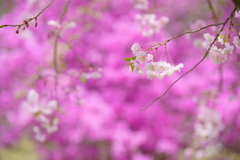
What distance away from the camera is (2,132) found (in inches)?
137

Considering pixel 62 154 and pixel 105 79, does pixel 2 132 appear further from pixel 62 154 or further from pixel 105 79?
pixel 105 79

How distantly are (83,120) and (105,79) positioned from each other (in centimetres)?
40

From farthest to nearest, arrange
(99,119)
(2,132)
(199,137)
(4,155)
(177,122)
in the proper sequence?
(4,155), (2,132), (177,122), (99,119), (199,137)

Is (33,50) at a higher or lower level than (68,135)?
higher

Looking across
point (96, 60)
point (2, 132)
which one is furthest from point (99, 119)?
point (2, 132)

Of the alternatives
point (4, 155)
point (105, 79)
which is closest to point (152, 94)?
point (105, 79)

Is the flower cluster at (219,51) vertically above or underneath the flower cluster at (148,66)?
above

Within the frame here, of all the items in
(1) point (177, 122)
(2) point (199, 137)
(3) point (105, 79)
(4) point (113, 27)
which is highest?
(4) point (113, 27)

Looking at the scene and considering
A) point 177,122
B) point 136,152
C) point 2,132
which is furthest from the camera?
point 2,132

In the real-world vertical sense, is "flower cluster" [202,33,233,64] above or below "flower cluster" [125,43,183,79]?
above

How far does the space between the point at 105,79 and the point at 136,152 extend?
0.67 m

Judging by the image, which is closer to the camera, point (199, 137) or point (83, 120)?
point (199, 137)

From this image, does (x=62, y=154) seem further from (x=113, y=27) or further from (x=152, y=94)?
(x=113, y=27)

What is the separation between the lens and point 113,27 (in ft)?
9.09
